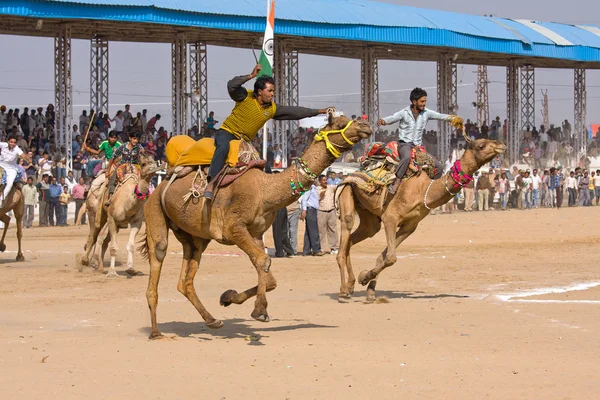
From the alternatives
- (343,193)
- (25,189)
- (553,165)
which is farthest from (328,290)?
(553,165)

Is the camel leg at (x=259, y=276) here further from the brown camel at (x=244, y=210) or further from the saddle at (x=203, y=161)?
the saddle at (x=203, y=161)

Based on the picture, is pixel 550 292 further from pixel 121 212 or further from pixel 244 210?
pixel 121 212

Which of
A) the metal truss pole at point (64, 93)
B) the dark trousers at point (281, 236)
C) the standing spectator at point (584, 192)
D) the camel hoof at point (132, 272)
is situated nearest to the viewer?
the camel hoof at point (132, 272)

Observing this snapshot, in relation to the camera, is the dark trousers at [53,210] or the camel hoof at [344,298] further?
the dark trousers at [53,210]

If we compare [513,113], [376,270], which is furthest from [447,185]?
[513,113]

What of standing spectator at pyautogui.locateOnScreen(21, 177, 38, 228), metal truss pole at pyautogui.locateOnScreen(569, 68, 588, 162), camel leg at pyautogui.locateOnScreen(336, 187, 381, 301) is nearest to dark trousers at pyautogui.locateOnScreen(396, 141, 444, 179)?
camel leg at pyautogui.locateOnScreen(336, 187, 381, 301)

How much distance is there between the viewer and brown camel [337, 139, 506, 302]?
1527 cm

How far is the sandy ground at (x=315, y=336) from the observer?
9.39 metres

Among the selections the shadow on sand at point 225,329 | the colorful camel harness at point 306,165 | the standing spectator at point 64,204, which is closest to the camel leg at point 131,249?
the shadow on sand at point 225,329

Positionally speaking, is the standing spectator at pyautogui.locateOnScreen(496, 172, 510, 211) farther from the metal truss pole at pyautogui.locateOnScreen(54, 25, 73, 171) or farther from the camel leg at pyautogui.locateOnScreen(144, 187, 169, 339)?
the camel leg at pyautogui.locateOnScreen(144, 187, 169, 339)

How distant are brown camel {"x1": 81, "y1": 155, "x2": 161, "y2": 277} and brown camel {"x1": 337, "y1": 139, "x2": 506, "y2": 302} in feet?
13.1

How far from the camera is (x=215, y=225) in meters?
12.2

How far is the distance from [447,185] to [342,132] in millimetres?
4396

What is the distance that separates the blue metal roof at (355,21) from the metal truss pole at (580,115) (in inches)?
85.7
